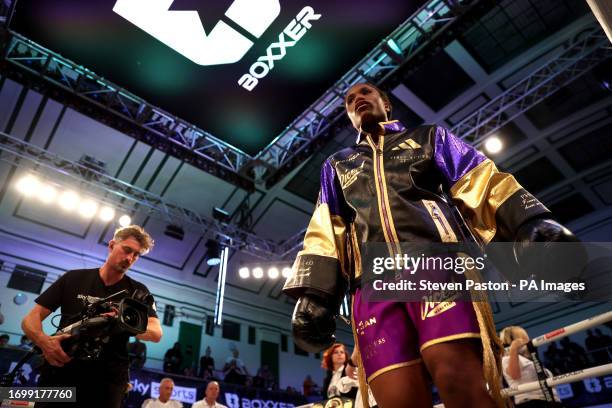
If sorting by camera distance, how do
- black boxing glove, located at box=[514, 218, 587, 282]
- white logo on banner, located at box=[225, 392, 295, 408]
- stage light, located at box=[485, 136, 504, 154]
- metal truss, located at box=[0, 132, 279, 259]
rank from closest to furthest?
black boxing glove, located at box=[514, 218, 587, 282], metal truss, located at box=[0, 132, 279, 259], stage light, located at box=[485, 136, 504, 154], white logo on banner, located at box=[225, 392, 295, 408]

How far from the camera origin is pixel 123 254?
263cm

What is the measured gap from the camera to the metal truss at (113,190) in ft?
27.4

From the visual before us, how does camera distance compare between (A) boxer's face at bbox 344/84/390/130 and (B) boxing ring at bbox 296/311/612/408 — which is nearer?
(A) boxer's face at bbox 344/84/390/130

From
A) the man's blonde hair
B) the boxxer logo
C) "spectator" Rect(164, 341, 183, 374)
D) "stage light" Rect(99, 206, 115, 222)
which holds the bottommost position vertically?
the man's blonde hair

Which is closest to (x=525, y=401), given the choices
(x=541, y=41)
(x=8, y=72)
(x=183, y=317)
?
(x=8, y=72)

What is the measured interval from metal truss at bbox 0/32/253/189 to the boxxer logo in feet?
4.47

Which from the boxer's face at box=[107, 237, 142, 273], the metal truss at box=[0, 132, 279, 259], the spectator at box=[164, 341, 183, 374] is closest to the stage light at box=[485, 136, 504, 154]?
the metal truss at box=[0, 132, 279, 259]

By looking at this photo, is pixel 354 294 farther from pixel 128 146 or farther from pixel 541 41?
pixel 541 41

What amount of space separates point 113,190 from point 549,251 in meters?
9.49

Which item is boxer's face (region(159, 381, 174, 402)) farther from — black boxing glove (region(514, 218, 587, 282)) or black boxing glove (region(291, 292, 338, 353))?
black boxing glove (region(514, 218, 587, 282))

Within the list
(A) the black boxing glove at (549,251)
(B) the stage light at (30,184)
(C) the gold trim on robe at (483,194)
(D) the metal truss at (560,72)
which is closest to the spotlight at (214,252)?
(B) the stage light at (30,184)

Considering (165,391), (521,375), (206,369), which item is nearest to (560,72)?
(521,375)

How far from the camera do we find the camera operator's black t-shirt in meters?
2.30

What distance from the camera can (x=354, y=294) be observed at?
1427mm
